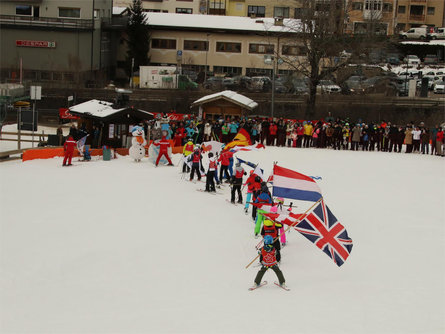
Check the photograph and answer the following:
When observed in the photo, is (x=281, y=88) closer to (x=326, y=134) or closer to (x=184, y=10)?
(x=326, y=134)

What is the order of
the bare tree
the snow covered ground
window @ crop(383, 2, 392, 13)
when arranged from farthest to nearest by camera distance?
window @ crop(383, 2, 392, 13) < the bare tree < the snow covered ground

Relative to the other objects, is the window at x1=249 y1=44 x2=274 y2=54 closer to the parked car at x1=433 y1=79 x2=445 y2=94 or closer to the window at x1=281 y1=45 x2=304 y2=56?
the window at x1=281 y1=45 x2=304 y2=56

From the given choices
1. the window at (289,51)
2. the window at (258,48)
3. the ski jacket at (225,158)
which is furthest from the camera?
the window at (258,48)

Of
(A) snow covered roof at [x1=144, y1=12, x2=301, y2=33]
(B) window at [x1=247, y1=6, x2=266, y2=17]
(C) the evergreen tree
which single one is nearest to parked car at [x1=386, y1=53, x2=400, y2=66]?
(A) snow covered roof at [x1=144, y1=12, x2=301, y2=33]

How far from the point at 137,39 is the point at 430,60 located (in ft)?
85.6

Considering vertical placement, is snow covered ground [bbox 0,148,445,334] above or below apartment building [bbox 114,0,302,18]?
below

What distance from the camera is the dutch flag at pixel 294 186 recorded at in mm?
15750

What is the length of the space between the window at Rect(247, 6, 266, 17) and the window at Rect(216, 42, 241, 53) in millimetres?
10079

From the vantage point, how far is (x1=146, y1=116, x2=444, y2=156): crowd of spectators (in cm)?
3362

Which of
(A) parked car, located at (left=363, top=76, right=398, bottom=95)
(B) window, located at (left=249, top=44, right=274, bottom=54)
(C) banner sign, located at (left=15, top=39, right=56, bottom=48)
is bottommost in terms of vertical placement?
(A) parked car, located at (left=363, top=76, right=398, bottom=95)

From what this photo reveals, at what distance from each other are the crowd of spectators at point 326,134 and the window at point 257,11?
121 feet

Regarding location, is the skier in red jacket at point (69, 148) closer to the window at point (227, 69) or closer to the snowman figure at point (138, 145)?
the snowman figure at point (138, 145)

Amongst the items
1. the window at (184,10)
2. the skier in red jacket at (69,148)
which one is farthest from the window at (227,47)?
the skier in red jacket at (69,148)

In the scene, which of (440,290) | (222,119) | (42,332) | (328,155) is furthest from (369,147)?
(42,332)
